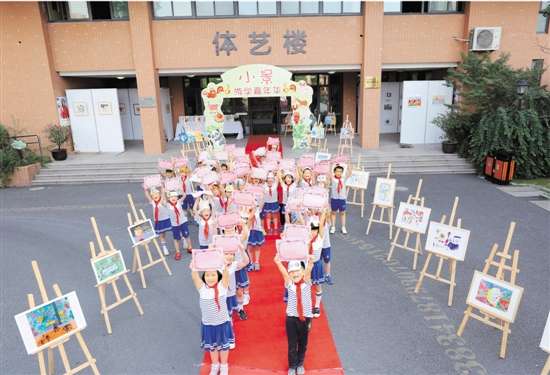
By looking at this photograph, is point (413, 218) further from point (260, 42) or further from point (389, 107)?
point (389, 107)

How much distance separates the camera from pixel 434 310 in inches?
235

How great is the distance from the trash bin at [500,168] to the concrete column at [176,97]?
47.6 ft

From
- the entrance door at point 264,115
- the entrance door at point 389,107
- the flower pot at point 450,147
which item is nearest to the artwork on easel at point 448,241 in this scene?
the flower pot at point 450,147

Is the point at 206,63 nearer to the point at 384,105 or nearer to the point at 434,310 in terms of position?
the point at 384,105

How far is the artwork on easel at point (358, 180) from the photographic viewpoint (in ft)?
31.2

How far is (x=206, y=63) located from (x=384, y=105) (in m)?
9.62

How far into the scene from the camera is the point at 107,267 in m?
5.73

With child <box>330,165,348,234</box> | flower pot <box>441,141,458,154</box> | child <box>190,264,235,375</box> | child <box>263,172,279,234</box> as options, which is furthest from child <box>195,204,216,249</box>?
flower pot <box>441,141,458,154</box>

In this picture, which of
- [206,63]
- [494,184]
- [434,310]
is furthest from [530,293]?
[206,63]

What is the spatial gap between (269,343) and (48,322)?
2.69 metres

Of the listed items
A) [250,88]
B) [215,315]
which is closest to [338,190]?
[215,315]

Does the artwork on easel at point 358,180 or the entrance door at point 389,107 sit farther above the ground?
the entrance door at point 389,107

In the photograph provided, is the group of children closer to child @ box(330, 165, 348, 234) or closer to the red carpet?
child @ box(330, 165, 348, 234)

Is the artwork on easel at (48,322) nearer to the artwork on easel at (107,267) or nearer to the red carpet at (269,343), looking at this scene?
the artwork on easel at (107,267)
